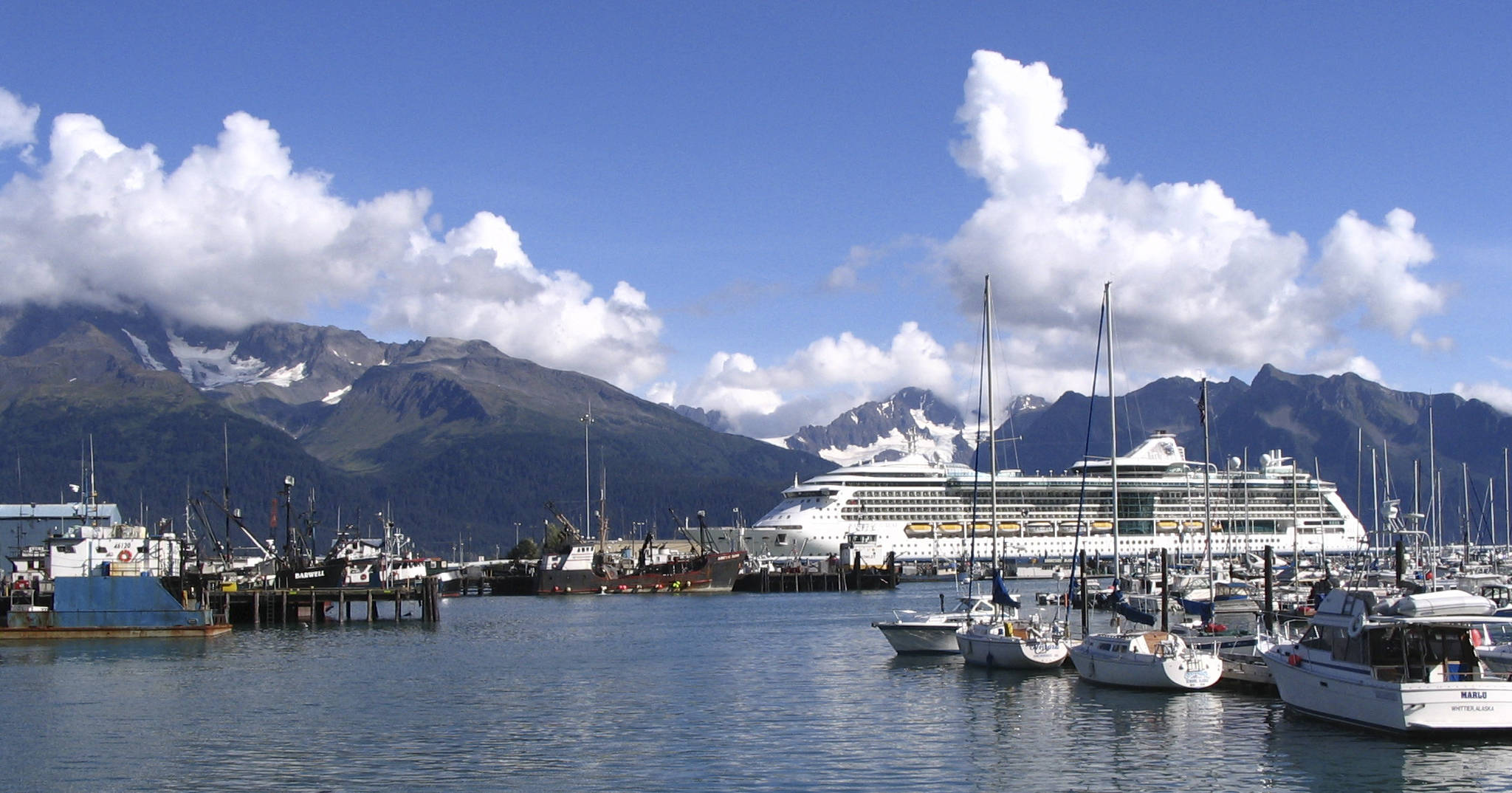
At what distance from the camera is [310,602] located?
93312mm

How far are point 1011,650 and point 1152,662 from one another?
306 inches

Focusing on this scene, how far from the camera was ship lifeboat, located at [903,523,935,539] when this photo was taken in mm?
178375

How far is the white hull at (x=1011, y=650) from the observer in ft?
166

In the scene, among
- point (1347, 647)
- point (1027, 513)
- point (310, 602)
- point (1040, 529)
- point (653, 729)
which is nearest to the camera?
point (1347, 647)

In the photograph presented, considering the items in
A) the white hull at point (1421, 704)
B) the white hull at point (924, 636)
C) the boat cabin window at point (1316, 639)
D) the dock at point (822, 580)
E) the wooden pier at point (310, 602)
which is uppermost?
the boat cabin window at point (1316, 639)

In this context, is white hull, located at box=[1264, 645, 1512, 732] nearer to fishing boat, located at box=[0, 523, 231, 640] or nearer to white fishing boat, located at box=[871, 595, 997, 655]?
white fishing boat, located at box=[871, 595, 997, 655]

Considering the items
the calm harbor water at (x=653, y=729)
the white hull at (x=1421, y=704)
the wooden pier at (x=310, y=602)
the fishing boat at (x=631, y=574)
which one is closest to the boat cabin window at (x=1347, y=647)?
the white hull at (x=1421, y=704)

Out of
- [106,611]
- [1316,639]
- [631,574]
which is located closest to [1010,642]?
[1316,639]

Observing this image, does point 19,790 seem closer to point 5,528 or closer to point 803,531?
point 5,528

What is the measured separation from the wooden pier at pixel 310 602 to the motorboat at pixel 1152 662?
55019mm

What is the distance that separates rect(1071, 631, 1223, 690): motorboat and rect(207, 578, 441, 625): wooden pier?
181 feet

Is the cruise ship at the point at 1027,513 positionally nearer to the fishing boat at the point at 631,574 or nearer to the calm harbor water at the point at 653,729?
the fishing boat at the point at 631,574

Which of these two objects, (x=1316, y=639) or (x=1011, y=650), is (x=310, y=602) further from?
(x=1316, y=639)

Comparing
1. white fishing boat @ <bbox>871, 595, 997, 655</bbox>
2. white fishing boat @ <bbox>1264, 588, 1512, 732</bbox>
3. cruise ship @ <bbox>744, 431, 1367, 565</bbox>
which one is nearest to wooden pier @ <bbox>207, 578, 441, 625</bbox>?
white fishing boat @ <bbox>871, 595, 997, 655</bbox>
